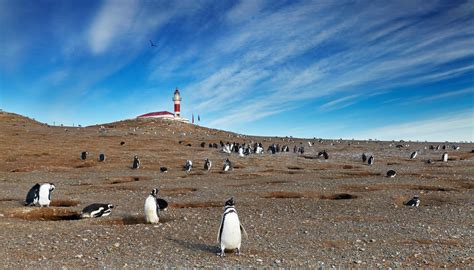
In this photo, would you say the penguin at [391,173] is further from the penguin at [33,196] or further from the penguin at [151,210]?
the penguin at [33,196]

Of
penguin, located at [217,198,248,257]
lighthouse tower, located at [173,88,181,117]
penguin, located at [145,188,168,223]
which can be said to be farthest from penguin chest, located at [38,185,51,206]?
lighthouse tower, located at [173,88,181,117]

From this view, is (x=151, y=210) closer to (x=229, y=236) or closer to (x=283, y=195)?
(x=229, y=236)

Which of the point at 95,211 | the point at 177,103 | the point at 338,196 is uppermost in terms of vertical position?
the point at 177,103

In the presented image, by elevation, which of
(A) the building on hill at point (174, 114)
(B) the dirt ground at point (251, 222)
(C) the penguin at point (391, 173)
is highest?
(A) the building on hill at point (174, 114)

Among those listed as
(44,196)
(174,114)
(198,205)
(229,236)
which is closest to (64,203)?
(44,196)

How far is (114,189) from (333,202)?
974cm

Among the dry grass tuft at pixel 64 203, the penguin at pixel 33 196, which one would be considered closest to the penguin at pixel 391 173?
the dry grass tuft at pixel 64 203

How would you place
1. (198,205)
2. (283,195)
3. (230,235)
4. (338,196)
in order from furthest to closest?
(283,195) < (338,196) < (198,205) < (230,235)

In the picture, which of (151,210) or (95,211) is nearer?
(151,210)

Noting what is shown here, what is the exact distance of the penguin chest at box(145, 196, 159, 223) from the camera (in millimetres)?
12078

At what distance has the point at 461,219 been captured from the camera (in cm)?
1270

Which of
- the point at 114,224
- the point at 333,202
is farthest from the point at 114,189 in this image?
the point at 333,202

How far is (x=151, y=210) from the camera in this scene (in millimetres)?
12094

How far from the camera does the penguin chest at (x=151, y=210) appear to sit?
1208 centimetres
